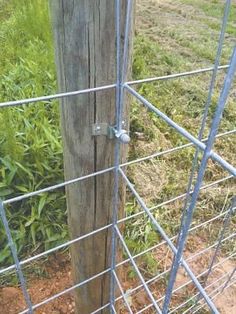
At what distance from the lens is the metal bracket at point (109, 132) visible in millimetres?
769

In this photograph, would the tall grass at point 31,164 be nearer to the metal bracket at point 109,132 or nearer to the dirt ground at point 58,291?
the dirt ground at point 58,291

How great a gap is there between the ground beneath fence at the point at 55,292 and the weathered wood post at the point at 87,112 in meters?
0.51

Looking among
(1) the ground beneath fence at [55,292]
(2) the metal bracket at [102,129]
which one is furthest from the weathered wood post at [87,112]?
(1) the ground beneath fence at [55,292]

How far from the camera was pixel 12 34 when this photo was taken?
324 cm

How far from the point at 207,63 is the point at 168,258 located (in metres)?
2.66

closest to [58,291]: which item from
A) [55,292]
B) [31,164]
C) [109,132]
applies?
[55,292]

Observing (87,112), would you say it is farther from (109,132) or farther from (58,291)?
(58,291)

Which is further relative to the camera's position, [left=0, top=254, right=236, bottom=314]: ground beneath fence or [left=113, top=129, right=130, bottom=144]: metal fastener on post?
[left=0, top=254, right=236, bottom=314]: ground beneath fence

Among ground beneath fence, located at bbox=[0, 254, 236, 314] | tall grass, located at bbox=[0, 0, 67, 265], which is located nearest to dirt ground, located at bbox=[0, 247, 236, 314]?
ground beneath fence, located at bbox=[0, 254, 236, 314]

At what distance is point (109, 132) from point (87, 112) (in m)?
0.08

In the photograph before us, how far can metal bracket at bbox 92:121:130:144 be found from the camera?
2.52 feet

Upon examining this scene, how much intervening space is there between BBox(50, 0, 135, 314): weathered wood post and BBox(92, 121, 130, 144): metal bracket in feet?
0.04

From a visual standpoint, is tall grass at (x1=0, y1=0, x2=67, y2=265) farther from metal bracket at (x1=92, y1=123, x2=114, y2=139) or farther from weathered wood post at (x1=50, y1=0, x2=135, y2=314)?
metal bracket at (x1=92, y1=123, x2=114, y2=139)

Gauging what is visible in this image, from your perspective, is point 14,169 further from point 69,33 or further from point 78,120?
point 69,33
